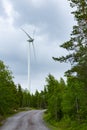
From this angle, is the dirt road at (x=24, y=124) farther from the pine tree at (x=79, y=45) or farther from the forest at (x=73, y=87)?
the pine tree at (x=79, y=45)

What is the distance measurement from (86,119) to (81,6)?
20.9m

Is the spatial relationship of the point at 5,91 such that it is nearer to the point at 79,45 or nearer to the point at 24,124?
the point at 24,124

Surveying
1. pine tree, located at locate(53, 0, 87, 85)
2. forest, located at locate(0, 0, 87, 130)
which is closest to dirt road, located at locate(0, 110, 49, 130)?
forest, located at locate(0, 0, 87, 130)

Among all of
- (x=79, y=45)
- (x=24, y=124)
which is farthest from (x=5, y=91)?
(x=79, y=45)

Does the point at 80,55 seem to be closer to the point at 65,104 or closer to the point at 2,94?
the point at 65,104

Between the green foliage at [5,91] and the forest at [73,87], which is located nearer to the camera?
the forest at [73,87]

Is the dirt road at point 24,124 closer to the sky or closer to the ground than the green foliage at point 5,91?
closer to the ground

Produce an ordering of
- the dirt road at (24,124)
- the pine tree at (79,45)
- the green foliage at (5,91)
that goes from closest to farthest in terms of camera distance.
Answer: the pine tree at (79,45)
the dirt road at (24,124)
the green foliage at (5,91)

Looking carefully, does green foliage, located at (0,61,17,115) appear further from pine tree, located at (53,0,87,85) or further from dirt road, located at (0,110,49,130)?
pine tree, located at (53,0,87,85)

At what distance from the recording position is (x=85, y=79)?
3381 centimetres

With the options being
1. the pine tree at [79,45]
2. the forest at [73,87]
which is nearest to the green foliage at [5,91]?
the forest at [73,87]

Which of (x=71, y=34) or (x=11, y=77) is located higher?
(x=11, y=77)

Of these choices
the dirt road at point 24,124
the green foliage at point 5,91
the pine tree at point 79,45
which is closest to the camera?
the pine tree at point 79,45

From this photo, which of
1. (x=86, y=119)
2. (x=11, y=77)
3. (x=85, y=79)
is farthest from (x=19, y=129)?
(x=11, y=77)
